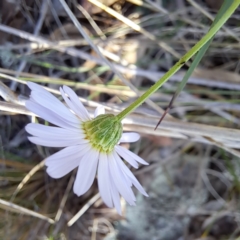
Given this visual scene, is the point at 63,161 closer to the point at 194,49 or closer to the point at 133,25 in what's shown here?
the point at 194,49

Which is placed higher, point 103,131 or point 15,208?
point 103,131

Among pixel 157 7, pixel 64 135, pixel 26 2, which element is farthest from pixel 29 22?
pixel 64 135

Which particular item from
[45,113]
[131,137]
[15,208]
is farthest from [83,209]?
[45,113]

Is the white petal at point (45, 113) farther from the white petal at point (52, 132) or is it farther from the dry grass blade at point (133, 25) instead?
the dry grass blade at point (133, 25)

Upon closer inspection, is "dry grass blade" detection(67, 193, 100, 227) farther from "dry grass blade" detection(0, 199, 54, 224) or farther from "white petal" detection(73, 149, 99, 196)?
"white petal" detection(73, 149, 99, 196)

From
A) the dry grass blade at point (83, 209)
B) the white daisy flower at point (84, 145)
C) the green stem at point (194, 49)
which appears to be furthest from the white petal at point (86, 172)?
the dry grass blade at point (83, 209)

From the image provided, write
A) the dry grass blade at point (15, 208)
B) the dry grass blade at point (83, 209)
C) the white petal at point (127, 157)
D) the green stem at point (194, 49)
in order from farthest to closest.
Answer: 1. the dry grass blade at point (83, 209)
2. the dry grass blade at point (15, 208)
3. the white petal at point (127, 157)
4. the green stem at point (194, 49)

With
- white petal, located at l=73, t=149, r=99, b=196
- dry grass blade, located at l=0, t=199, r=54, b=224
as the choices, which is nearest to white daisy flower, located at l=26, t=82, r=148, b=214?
white petal, located at l=73, t=149, r=99, b=196
